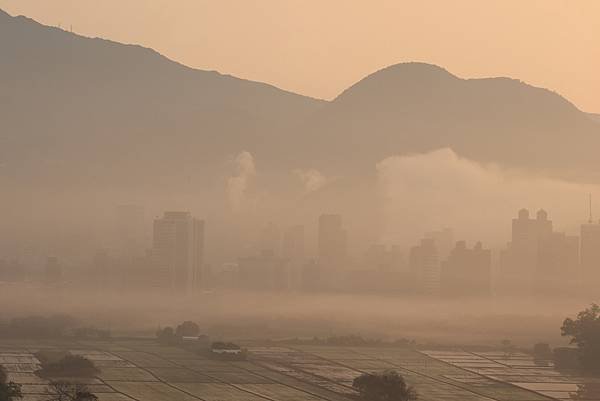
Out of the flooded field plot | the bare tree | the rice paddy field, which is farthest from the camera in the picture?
the flooded field plot

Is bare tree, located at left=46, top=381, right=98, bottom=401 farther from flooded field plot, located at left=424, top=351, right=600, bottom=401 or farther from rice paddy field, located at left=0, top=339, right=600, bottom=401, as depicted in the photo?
flooded field plot, located at left=424, top=351, right=600, bottom=401

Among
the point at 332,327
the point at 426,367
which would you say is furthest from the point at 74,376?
the point at 332,327

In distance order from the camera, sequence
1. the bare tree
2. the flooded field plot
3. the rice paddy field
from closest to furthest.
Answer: the bare tree < the rice paddy field < the flooded field plot

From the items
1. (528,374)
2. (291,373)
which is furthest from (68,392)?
(528,374)

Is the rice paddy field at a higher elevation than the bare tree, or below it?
higher

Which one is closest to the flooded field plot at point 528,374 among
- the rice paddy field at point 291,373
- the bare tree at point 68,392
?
the rice paddy field at point 291,373

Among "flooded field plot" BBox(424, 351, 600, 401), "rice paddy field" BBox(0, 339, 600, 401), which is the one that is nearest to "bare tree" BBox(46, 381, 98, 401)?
"rice paddy field" BBox(0, 339, 600, 401)

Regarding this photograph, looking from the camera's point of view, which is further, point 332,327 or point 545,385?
point 332,327

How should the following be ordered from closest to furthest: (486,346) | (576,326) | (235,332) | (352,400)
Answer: (352,400) < (576,326) < (486,346) < (235,332)

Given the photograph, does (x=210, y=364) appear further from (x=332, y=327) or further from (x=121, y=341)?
(x=332, y=327)
